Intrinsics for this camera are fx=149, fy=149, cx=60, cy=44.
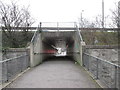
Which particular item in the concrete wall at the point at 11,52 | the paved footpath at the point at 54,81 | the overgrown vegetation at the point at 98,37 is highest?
the overgrown vegetation at the point at 98,37

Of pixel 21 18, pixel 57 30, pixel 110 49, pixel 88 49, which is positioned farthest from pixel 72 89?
pixel 21 18

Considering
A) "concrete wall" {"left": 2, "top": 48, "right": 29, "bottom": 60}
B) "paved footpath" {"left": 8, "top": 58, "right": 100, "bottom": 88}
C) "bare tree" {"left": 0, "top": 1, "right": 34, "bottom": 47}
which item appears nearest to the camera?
"paved footpath" {"left": 8, "top": 58, "right": 100, "bottom": 88}

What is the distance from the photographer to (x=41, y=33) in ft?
49.3

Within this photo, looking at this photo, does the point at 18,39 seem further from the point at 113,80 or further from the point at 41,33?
the point at 113,80

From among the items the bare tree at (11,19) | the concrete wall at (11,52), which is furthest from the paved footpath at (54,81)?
the bare tree at (11,19)

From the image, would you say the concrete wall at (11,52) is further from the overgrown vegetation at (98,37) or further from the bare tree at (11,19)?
the overgrown vegetation at (98,37)

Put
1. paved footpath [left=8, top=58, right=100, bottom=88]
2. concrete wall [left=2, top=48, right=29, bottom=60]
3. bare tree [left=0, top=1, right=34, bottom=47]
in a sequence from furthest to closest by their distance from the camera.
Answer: bare tree [left=0, top=1, right=34, bottom=47], concrete wall [left=2, top=48, right=29, bottom=60], paved footpath [left=8, top=58, right=100, bottom=88]

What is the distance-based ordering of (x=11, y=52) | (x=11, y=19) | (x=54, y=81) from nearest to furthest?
(x=54, y=81) → (x=11, y=52) → (x=11, y=19)

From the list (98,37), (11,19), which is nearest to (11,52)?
(11,19)

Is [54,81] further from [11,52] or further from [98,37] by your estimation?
[98,37]

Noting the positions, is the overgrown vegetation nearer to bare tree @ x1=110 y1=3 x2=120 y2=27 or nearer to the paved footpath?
bare tree @ x1=110 y1=3 x2=120 y2=27

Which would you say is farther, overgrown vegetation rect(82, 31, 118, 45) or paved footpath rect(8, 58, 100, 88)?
overgrown vegetation rect(82, 31, 118, 45)

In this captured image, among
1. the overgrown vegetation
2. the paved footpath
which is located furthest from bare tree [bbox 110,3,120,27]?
the paved footpath

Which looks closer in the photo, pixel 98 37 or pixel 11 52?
pixel 11 52
